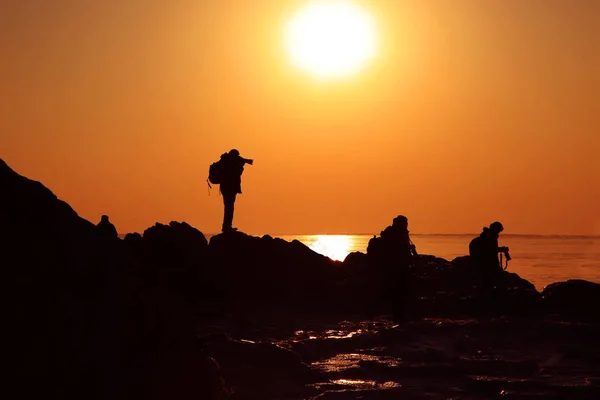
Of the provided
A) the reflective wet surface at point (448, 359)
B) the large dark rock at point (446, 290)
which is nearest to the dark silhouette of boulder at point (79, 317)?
the reflective wet surface at point (448, 359)

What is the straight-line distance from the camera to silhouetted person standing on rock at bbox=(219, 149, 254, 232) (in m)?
26.9

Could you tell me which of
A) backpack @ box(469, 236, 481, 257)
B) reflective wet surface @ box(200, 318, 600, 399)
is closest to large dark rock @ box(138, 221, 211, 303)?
reflective wet surface @ box(200, 318, 600, 399)

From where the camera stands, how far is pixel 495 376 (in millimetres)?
13719

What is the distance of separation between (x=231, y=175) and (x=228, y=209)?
1.46 metres

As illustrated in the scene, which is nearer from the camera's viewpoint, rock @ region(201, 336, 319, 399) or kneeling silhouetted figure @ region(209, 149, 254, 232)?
rock @ region(201, 336, 319, 399)

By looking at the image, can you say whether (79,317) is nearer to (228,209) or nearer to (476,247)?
(476,247)

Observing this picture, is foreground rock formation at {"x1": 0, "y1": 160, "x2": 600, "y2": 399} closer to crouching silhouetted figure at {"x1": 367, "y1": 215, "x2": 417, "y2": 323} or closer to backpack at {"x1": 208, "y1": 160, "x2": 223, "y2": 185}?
crouching silhouetted figure at {"x1": 367, "y1": 215, "x2": 417, "y2": 323}

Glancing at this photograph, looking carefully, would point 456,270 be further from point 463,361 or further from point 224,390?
point 224,390

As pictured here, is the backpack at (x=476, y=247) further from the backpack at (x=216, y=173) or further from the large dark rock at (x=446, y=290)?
the backpack at (x=216, y=173)

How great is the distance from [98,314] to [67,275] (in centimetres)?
52

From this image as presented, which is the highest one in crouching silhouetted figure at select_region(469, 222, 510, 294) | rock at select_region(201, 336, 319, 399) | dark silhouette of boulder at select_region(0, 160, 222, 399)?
crouching silhouetted figure at select_region(469, 222, 510, 294)

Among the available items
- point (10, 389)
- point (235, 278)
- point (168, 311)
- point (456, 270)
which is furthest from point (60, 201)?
point (456, 270)

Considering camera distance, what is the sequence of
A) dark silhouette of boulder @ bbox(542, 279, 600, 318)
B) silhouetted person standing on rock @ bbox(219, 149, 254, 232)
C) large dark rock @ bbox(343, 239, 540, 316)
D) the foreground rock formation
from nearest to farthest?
1. the foreground rock formation
2. dark silhouette of boulder @ bbox(542, 279, 600, 318)
3. large dark rock @ bbox(343, 239, 540, 316)
4. silhouetted person standing on rock @ bbox(219, 149, 254, 232)

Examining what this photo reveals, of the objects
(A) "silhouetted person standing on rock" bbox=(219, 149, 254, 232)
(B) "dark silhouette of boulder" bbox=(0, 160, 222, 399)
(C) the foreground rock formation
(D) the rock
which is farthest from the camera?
(A) "silhouetted person standing on rock" bbox=(219, 149, 254, 232)
